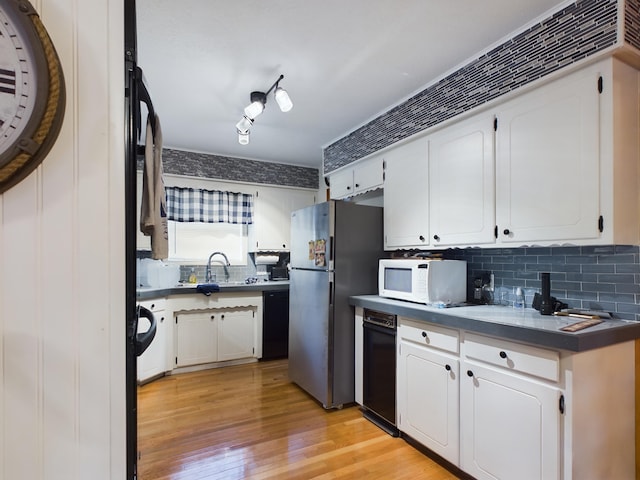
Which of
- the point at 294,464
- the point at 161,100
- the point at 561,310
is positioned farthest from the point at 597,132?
the point at 161,100

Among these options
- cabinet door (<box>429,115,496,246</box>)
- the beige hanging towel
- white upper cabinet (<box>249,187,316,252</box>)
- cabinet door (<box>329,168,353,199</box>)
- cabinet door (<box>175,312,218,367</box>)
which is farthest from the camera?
white upper cabinet (<box>249,187,316,252</box>)

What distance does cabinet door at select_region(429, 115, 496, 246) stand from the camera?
2.15 meters

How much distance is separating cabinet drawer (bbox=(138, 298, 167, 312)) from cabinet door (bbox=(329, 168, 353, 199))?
6.94 ft

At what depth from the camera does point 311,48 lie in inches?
83.2

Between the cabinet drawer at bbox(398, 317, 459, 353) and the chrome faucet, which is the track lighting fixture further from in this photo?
the chrome faucet

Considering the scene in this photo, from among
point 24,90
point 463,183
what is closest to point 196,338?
point 463,183

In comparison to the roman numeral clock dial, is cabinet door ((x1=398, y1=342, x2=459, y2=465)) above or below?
below

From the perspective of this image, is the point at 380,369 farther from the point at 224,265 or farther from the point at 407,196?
the point at 224,265

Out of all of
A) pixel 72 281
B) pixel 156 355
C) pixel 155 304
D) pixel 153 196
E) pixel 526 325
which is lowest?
pixel 156 355

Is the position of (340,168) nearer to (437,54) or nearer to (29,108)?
(437,54)

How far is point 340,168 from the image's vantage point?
372 cm

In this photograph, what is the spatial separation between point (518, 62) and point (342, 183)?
6.53 feet

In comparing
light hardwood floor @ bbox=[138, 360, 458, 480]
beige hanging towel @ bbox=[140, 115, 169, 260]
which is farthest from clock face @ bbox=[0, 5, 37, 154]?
light hardwood floor @ bbox=[138, 360, 458, 480]

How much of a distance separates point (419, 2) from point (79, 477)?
220 centimetres
